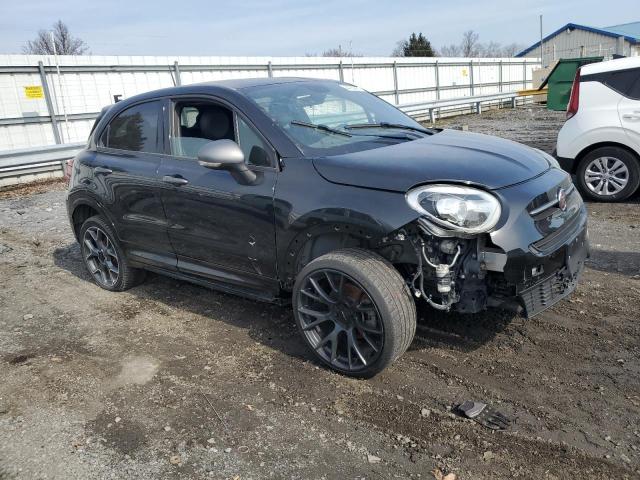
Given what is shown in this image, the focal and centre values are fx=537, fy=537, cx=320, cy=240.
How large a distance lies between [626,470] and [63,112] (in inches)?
556

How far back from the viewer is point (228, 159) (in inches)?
141

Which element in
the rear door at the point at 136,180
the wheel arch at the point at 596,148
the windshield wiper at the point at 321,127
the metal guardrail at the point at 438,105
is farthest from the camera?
the metal guardrail at the point at 438,105

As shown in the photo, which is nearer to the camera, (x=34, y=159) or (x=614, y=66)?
(x=614, y=66)

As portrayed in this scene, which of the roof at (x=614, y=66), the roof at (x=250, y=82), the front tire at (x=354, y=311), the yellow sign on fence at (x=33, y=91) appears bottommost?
the front tire at (x=354, y=311)

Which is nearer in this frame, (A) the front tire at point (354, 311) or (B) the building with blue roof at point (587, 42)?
(A) the front tire at point (354, 311)

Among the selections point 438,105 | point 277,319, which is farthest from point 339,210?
point 438,105

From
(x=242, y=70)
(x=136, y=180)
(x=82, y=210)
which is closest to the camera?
(x=136, y=180)

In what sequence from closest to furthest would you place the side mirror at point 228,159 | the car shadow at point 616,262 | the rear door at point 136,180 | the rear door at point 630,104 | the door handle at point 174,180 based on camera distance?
1. the side mirror at point 228,159
2. the door handle at point 174,180
3. the rear door at point 136,180
4. the car shadow at point 616,262
5. the rear door at point 630,104

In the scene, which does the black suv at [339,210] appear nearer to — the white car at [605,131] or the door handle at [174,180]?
the door handle at [174,180]

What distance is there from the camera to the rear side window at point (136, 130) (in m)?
4.55

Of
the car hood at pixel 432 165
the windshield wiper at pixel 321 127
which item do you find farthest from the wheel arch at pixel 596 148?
the windshield wiper at pixel 321 127

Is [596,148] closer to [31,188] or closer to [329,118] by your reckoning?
[329,118]

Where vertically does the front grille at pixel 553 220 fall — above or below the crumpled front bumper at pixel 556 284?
above

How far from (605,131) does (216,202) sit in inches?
211
